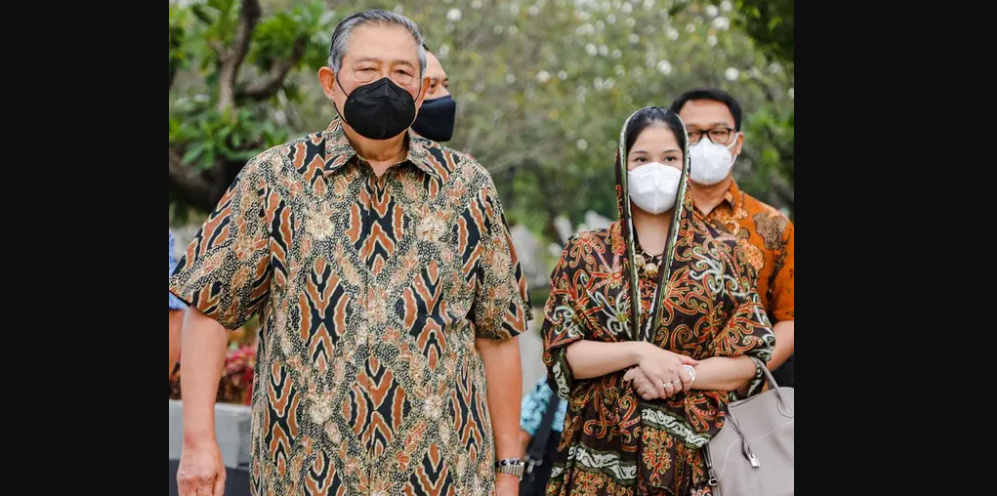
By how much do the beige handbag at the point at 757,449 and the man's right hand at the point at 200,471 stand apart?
152cm

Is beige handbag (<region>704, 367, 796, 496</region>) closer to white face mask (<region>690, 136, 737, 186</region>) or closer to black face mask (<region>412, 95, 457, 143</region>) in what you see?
white face mask (<region>690, 136, 737, 186</region>)

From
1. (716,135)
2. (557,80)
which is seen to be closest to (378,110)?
(716,135)

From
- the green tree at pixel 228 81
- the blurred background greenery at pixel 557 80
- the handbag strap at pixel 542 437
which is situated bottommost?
the handbag strap at pixel 542 437

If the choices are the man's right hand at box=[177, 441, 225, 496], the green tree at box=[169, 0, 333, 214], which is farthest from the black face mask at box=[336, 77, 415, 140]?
the green tree at box=[169, 0, 333, 214]

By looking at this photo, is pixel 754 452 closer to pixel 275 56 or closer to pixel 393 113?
pixel 393 113

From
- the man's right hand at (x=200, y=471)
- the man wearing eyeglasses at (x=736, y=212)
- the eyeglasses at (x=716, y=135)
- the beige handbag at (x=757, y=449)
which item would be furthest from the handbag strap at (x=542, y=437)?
the man's right hand at (x=200, y=471)

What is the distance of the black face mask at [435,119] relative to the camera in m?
3.65

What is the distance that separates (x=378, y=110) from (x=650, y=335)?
1.23 m

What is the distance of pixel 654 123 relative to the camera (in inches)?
125

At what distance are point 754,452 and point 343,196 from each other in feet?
5.08

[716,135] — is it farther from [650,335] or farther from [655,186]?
[650,335]

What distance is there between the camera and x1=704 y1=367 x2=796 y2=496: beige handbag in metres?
2.86

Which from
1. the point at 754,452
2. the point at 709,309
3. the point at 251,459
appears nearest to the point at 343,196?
the point at 251,459

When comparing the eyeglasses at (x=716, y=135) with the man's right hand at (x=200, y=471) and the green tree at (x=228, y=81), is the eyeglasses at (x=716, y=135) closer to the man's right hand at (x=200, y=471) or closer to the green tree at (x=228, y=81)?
the man's right hand at (x=200, y=471)
